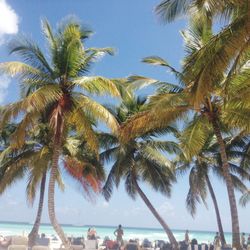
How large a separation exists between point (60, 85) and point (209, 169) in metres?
12.2

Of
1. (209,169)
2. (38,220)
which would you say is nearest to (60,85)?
(38,220)

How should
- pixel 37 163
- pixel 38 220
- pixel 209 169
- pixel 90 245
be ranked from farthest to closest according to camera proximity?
1. pixel 209 169
2. pixel 90 245
3. pixel 38 220
4. pixel 37 163

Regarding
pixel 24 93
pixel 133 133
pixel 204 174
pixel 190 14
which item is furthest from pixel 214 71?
pixel 204 174

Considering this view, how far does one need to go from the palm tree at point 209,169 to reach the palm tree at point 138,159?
1495mm

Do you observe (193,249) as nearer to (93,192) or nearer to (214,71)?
(93,192)

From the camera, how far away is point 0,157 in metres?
19.5

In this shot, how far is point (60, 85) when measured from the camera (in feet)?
53.4

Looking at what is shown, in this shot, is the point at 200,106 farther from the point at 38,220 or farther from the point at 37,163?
the point at 38,220

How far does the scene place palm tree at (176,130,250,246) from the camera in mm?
23203

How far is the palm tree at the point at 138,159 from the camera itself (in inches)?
874

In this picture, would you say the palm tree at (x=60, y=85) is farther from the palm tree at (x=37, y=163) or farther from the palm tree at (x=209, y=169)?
the palm tree at (x=209, y=169)

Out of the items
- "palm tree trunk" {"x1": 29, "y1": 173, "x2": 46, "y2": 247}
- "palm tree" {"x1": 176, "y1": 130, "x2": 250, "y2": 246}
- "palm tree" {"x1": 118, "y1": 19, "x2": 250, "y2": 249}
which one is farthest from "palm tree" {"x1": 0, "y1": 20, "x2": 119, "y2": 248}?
"palm tree" {"x1": 176, "y1": 130, "x2": 250, "y2": 246}

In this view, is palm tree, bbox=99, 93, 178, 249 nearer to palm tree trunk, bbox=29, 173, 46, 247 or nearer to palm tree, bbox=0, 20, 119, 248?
palm tree trunk, bbox=29, 173, 46, 247

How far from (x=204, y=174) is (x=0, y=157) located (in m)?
11.4
